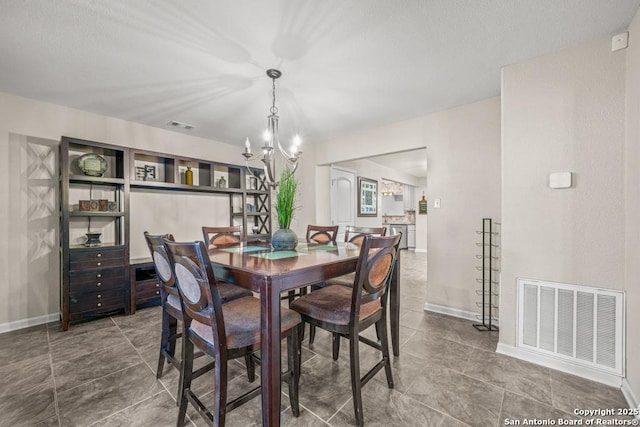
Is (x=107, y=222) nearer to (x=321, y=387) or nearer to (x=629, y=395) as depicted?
(x=321, y=387)

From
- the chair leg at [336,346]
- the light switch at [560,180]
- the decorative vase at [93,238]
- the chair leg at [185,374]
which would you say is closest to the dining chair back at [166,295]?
the chair leg at [185,374]

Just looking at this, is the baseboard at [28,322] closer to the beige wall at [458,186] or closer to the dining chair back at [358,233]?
the dining chair back at [358,233]

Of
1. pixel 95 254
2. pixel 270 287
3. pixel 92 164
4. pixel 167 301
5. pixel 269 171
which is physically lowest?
pixel 167 301

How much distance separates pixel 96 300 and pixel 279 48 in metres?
3.25

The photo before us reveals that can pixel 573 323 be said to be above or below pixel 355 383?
above

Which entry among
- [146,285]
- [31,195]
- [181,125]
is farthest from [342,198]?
[31,195]

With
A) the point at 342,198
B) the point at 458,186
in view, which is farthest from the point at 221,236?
the point at 342,198

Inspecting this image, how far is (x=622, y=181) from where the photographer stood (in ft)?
6.01

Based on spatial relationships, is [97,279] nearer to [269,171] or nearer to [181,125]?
[181,125]

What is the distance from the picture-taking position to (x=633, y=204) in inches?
66.2

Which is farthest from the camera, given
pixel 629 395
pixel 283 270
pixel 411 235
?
pixel 411 235

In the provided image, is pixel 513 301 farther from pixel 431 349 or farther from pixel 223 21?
pixel 223 21

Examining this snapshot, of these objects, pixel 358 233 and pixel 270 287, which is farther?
pixel 358 233

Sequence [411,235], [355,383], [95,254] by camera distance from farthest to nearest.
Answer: [411,235] → [95,254] → [355,383]
